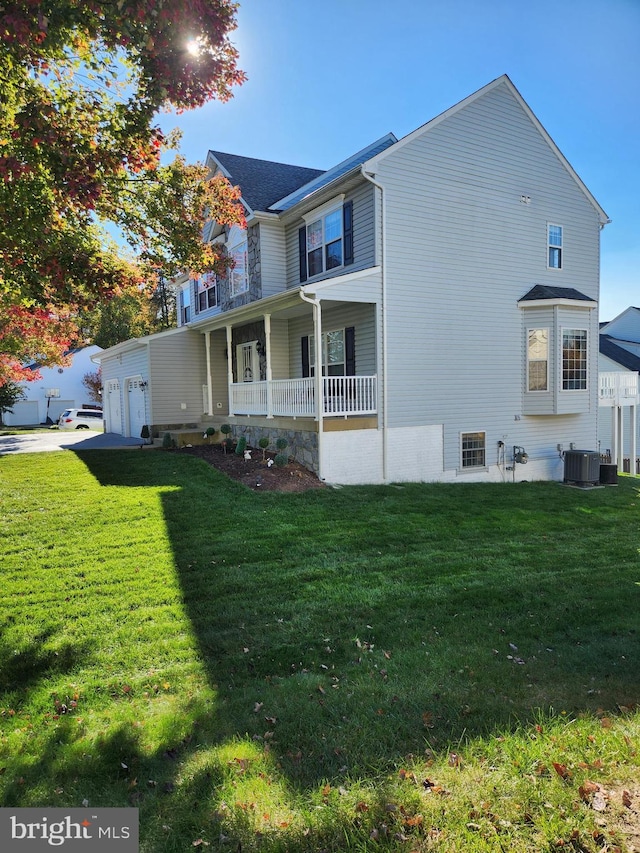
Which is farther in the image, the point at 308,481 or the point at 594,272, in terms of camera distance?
the point at 594,272

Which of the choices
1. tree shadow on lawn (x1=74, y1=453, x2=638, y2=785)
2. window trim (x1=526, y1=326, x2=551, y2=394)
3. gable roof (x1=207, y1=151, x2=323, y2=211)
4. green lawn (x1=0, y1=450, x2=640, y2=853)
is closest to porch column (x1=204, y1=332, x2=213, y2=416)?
gable roof (x1=207, y1=151, x2=323, y2=211)

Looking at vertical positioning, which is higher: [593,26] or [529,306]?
[593,26]

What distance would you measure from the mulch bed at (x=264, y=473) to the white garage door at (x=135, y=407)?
632 centimetres

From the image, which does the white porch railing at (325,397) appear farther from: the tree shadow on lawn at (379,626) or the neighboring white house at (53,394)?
the neighboring white house at (53,394)

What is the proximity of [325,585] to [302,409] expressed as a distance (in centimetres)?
611

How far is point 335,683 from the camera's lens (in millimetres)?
4102

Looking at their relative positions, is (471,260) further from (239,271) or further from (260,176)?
(260,176)

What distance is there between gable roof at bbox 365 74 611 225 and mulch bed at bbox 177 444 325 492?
6925 mm

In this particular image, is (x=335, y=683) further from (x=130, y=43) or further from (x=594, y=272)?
(x=594, y=272)

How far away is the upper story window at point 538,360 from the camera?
14531 millimetres

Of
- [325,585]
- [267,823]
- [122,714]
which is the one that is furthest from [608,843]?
[325,585]

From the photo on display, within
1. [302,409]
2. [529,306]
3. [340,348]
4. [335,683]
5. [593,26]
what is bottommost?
[335,683]

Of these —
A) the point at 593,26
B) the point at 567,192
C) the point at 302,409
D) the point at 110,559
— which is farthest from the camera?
the point at 567,192
